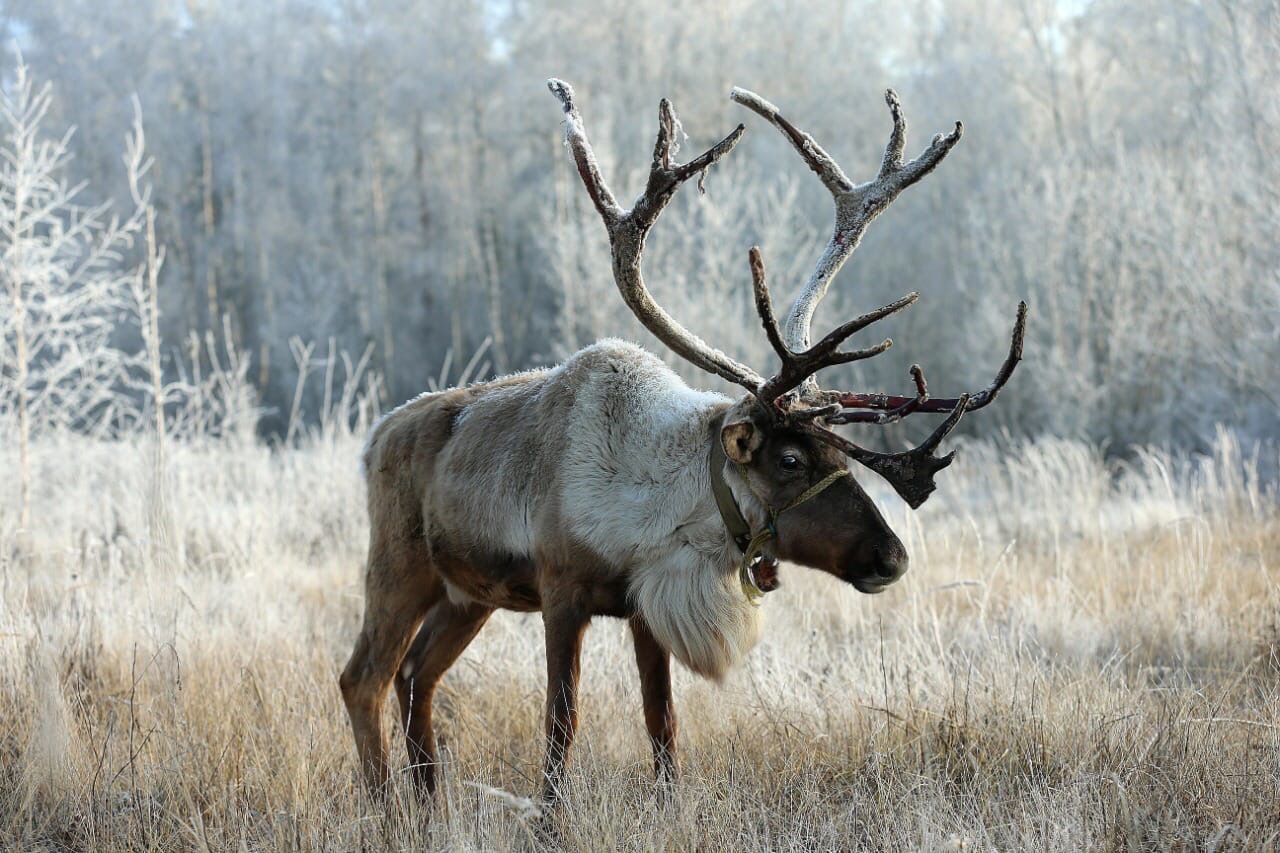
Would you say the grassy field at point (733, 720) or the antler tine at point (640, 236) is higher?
the antler tine at point (640, 236)

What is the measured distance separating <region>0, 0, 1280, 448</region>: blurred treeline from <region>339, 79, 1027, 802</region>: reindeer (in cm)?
1065

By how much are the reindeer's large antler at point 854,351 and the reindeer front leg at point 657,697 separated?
37.5 inches

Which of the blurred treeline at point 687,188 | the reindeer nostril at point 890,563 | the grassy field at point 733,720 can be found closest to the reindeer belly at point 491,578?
the grassy field at point 733,720

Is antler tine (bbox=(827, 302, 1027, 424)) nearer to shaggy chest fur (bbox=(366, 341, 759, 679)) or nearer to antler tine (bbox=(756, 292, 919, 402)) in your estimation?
antler tine (bbox=(756, 292, 919, 402))

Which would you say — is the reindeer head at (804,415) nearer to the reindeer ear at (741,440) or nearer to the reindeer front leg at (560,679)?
the reindeer ear at (741,440)

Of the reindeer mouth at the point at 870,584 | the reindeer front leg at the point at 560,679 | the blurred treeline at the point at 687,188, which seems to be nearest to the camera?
the reindeer mouth at the point at 870,584

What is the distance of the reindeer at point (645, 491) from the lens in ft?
10.5

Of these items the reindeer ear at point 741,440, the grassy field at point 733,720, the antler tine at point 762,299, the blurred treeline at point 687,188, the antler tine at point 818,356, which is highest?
the blurred treeline at point 687,188

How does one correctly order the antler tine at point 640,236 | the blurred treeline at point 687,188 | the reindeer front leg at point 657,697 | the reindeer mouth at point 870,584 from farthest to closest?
the blurred treeline at point 687,188, the reindeer front leg at point 657,697, the antler tine at point 640,236, the reindeer mouth at point 870,584

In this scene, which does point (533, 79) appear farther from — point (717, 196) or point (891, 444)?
point (891, 444)

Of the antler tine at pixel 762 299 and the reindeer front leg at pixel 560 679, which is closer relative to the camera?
the antler tine at pixel 762 299

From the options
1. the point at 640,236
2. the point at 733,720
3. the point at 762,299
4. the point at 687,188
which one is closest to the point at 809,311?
the point at 640,236

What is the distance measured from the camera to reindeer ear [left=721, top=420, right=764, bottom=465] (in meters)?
3.18

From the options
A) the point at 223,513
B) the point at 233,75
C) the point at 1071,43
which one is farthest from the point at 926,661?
the point at 233,75
